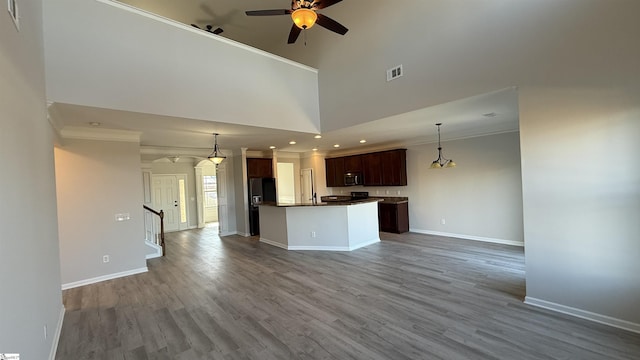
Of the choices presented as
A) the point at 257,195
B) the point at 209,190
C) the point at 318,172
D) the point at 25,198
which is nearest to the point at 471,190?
the point at 318,172

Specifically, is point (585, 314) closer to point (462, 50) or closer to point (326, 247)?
point (462, 50)

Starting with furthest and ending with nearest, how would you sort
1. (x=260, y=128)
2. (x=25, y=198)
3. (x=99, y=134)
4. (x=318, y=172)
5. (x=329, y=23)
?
(x=318, y=172) → (x=260, y=128) → (x=99, y=134) → (x=329, y=23) → (x=25, y=198)

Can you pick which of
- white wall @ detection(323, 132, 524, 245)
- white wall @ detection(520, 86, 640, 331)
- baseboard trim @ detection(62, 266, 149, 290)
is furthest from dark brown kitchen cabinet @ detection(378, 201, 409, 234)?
baseboard trim @ detection(62, 266, 149, 290)

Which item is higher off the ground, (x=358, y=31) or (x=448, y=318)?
(x=358, y=31)

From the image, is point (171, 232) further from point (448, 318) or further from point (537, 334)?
point (537, 334)

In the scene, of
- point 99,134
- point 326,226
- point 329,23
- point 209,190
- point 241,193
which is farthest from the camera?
point 209,190

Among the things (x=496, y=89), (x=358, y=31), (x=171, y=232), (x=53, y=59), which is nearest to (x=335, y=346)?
(x=496, y=89)

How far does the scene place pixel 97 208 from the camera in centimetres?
452

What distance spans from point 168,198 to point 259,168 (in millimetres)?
3535

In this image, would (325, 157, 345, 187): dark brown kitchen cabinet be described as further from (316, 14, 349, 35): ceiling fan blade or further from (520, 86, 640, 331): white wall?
(520, 86, 640, 331): white wall

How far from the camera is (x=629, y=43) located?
2441 millimetres

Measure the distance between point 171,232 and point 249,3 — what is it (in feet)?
23.8

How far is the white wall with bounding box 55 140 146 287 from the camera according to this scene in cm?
427

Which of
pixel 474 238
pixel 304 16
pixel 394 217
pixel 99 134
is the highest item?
pixel 304 16
